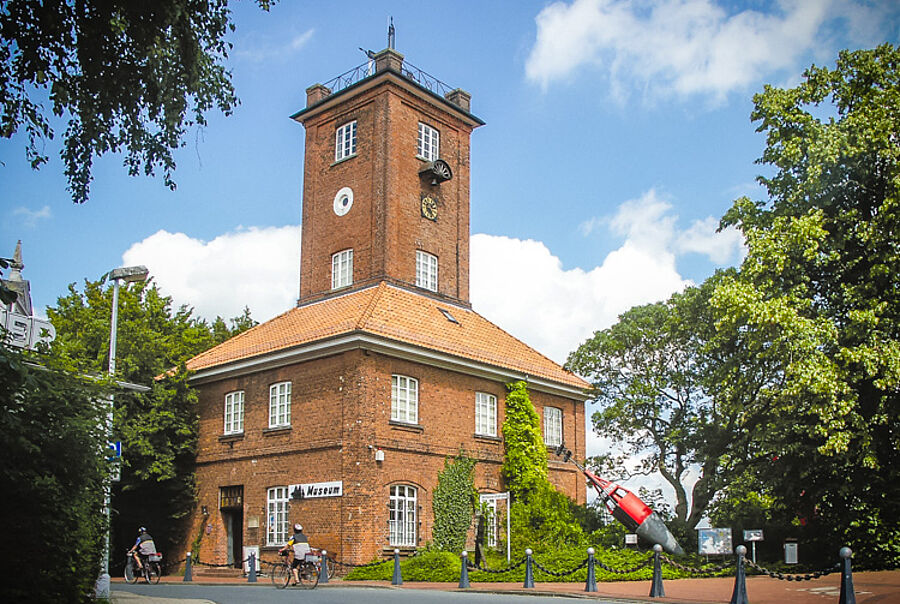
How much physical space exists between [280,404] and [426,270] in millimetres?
7745

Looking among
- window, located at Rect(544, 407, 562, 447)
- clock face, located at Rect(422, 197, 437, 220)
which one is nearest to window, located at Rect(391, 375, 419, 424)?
window, located at Rect(544, 407, 562, 447)

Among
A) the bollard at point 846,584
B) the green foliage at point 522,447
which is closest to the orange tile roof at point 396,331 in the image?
the green foliage at point 522,447

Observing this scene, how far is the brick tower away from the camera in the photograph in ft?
101

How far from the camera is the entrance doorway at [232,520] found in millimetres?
27891

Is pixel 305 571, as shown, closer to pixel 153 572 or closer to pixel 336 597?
pixel 336 597

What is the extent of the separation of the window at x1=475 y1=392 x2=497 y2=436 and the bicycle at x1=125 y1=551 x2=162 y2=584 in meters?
10.3

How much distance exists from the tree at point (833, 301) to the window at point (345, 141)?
49.4 feet

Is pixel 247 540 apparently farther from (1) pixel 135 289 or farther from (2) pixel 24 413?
(2) pixel 24 413

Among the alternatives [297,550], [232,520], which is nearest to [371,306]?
[232,520]

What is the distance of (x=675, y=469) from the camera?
98.8ft

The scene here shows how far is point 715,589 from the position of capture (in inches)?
672

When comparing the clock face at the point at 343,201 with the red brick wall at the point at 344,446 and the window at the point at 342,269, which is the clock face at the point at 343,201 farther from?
the red brick wall at the point at 344,446

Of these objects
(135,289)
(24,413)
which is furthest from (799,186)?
(135,289)

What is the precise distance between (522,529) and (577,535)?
1.92 meters
